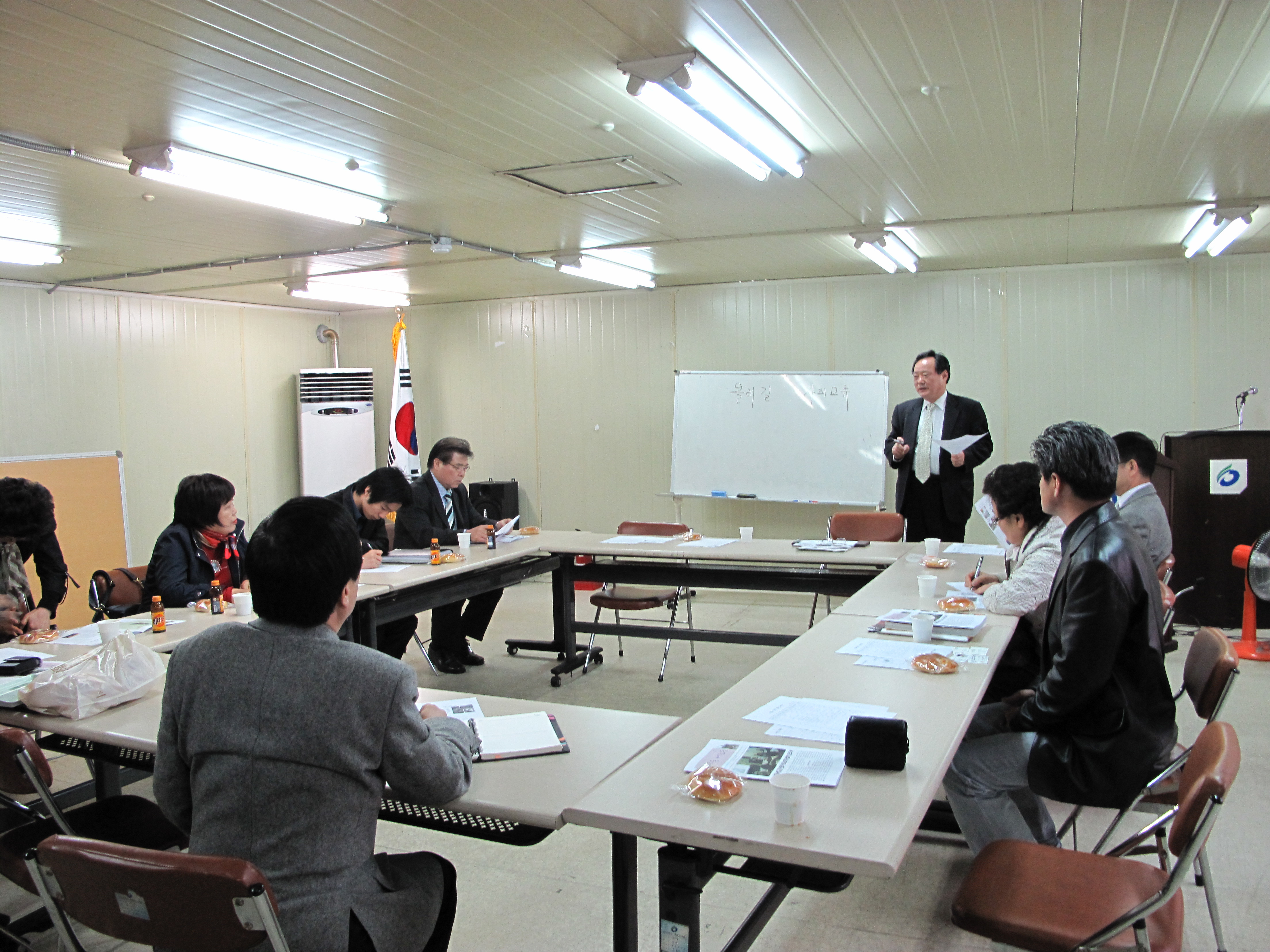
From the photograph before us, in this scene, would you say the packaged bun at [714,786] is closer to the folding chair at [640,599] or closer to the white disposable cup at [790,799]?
the white disposable cup at [790,799]

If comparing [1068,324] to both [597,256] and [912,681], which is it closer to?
[597,256]

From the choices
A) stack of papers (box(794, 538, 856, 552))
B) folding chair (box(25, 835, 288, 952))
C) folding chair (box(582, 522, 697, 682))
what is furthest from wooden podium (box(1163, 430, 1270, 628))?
folding chair (box(25, 835, 288, 952))

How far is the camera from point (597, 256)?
6.49 m

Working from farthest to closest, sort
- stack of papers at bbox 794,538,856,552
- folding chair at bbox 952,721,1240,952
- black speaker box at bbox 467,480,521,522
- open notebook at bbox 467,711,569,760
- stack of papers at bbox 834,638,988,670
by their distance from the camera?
black speaker box at bbox 467,480,521,522 → stack of papers at bbox 794,538,856,552 → stack of papers at bbox 834,638,988,670 → open notebook at bbox 467,711,569,760 → folding chair at bbox 952,721,1240,952

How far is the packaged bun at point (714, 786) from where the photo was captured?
5.53ft

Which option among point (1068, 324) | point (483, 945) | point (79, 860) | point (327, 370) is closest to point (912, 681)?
point (483, 945)

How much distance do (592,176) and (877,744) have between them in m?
3.28

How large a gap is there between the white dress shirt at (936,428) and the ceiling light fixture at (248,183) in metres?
3.32

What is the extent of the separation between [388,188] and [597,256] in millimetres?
2212

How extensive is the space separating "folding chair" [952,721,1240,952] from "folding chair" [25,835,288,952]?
1287mm

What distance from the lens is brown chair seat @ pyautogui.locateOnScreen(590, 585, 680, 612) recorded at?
5270 millimetres

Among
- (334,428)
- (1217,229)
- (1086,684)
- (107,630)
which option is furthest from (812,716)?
(334,428)

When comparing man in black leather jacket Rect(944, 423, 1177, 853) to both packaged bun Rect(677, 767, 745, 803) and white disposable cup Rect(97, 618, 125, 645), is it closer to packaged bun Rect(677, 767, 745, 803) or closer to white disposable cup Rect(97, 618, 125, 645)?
packaged bun Rect(677, 767, 745, 803)

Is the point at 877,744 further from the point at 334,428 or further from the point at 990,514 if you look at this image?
the point at 334,428
